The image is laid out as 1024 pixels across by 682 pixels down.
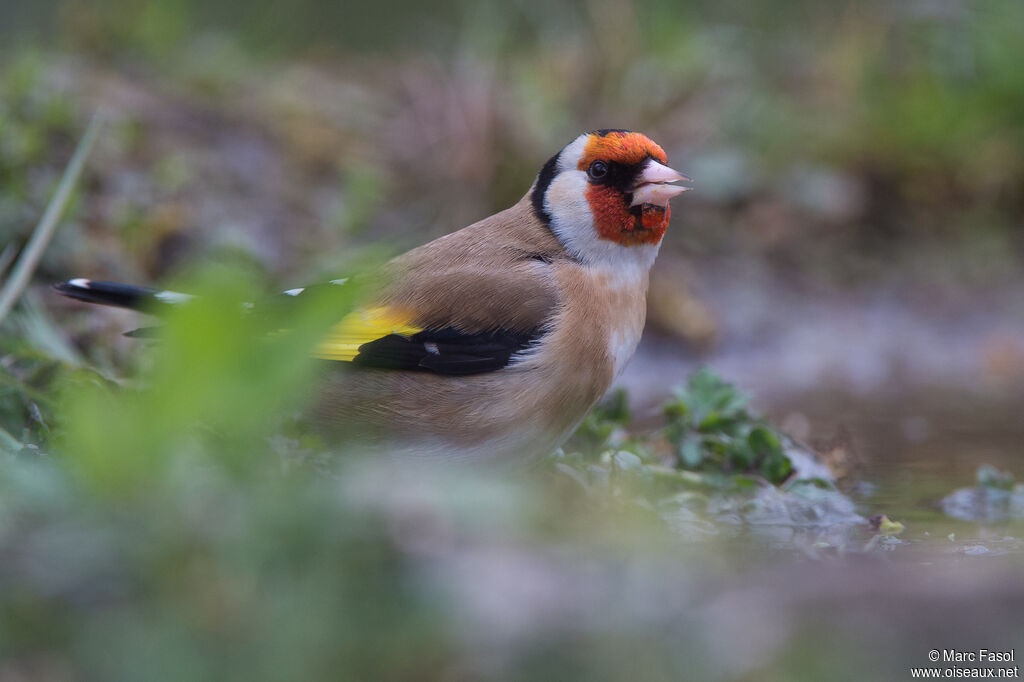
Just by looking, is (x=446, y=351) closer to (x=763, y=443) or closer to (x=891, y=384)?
(x=763, y=443)

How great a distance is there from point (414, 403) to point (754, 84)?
431cm

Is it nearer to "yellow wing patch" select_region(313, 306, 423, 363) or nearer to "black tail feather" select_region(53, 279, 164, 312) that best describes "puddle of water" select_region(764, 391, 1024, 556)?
"yellow wing patch" select_region(313, 306, 423, 363)

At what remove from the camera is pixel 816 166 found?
630 centimetres

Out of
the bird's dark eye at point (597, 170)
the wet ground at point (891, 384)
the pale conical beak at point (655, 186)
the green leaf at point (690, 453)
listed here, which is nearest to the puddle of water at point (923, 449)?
the wet ground at point (891, 384)

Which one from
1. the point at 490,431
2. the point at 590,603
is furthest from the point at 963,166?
the point at 590,603

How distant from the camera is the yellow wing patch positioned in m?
3.19

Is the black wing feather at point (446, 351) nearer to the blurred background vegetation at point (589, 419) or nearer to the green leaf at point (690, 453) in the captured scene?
the blurred background vegetation at point (589, 419)

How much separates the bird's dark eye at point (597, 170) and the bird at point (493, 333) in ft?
0.10

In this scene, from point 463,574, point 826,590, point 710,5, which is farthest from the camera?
point 710,5

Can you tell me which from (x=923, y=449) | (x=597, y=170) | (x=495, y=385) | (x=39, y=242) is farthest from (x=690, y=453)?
(x=39, y=242)

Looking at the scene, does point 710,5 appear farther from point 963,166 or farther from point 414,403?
point 414,403

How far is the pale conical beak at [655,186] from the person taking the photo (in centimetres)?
346

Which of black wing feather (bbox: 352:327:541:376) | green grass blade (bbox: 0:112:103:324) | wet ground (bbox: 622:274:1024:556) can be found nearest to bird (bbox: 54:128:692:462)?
black wing feather (bbox: 352:327:541:376)

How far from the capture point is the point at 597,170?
362 centimetres
